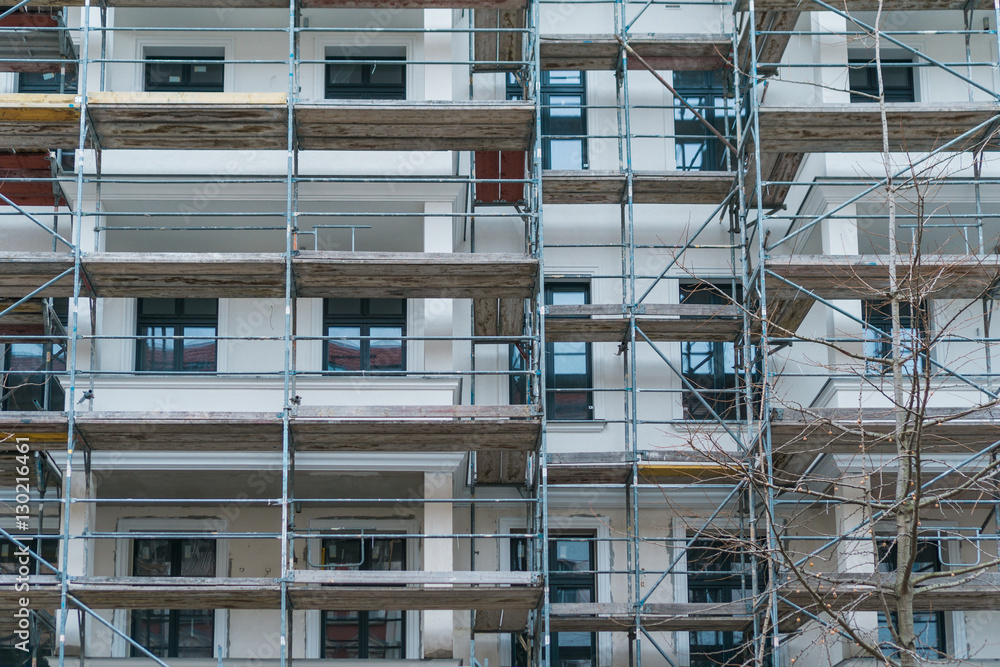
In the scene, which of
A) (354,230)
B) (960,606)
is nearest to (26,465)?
(354,230)

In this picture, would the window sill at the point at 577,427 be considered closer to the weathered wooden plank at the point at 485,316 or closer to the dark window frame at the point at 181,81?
the weathered wooden plank at the point at 485,316

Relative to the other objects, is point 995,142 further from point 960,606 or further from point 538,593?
point 538,593

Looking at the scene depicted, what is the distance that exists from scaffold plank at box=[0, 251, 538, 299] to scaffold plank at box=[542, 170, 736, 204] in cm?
183

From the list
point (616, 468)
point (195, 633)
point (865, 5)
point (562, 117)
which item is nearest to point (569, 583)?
point (616, 468)

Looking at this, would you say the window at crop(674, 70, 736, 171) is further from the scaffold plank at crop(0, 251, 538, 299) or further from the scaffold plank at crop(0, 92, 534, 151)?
the scaffold plank at crop(0, 251, 538, 299)

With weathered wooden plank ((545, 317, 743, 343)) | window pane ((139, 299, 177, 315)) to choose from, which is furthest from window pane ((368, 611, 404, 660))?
→ window pane ((139, 299, 177, 315))

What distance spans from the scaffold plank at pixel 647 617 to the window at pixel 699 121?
6287 millimetres

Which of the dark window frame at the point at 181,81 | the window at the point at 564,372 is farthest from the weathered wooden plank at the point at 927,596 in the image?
the dark window frame at the point at 181,81

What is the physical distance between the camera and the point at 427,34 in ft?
63.1

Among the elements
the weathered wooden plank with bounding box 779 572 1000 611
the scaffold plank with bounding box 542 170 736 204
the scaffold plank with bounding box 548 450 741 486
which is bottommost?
the weathered wooden plank with bounding box 779 572 1000 611

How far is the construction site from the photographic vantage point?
1689cm

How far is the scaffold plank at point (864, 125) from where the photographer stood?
17.8 meters

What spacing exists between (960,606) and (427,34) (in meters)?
9.23

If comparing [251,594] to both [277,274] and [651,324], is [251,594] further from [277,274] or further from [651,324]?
[651,324]
